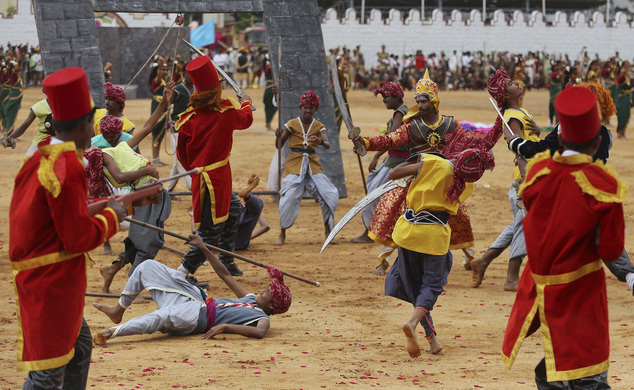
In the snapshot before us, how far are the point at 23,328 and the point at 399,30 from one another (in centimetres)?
4568

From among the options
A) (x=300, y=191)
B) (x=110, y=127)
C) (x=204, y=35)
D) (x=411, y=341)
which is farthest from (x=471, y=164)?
(x=204, y=35)

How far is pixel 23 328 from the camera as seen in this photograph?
423 cm

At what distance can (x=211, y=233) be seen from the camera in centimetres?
814

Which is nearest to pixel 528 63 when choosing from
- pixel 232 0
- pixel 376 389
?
pixel 232 0

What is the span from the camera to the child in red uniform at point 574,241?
4.16 meters

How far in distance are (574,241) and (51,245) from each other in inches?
92.1

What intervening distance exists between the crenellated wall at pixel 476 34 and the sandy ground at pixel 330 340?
37401mm

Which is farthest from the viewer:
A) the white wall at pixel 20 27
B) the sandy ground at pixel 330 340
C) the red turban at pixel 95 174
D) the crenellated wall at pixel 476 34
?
the crenellated wall at pixel 476 34

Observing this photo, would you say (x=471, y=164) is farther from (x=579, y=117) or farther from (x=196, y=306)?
(x=196, y=306)

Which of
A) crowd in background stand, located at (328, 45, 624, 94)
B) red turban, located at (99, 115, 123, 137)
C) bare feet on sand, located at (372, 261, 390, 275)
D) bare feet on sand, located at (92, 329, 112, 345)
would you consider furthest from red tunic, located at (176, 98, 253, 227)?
crowd in background stand, located at (328, 45, 624, 94)

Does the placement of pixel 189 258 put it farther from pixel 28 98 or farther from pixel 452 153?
pixel 28 98

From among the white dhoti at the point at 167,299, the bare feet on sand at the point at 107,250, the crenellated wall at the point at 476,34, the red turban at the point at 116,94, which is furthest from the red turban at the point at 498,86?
the crenellated wall at the point at 476,34

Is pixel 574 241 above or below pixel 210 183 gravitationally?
above

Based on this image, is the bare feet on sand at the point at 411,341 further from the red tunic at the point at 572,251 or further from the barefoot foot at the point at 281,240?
the barefoot foot at the point at 281,240
